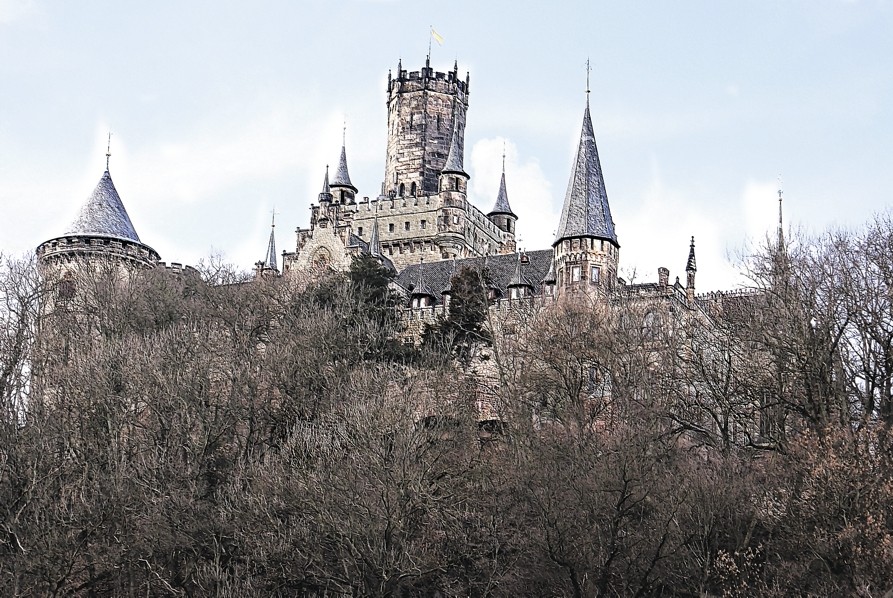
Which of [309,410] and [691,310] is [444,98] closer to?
[691,310]

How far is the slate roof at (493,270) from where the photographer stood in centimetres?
5424

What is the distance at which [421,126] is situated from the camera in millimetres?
68938

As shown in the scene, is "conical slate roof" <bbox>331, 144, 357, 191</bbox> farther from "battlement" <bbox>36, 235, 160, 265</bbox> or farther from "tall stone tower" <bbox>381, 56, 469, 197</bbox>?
"battlement" <bbox>36, 235, 160, 265</bbox>

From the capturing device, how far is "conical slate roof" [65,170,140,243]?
57.6 m

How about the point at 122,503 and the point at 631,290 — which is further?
the point at 631,290

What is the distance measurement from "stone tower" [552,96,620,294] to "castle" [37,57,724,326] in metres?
0.05

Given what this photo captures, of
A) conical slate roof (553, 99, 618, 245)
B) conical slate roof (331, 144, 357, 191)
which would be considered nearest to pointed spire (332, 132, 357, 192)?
conical slate roof (331, 144, 357, 191)

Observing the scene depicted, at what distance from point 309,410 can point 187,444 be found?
12.6ft

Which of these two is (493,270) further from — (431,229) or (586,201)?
(431,229)

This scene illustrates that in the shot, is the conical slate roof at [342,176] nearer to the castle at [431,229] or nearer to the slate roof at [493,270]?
the castle at [431,229]

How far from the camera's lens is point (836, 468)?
27969mm

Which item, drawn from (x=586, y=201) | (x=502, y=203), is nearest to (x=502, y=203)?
(x=502, y=203)

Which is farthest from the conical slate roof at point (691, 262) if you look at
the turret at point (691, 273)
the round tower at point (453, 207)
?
the round tower at point (453, 207)

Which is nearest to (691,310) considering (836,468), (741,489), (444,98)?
(741,489)
